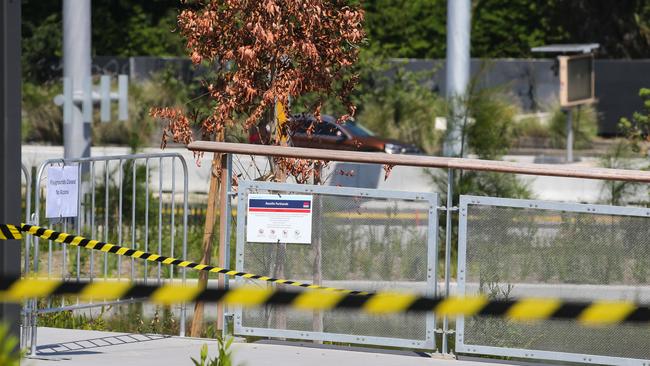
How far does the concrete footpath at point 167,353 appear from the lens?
8688mm

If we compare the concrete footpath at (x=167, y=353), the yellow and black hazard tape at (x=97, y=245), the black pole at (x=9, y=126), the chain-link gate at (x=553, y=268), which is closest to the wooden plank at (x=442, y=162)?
the chain-link gate at (x=553, y=268)

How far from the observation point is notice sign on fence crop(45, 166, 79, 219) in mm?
9414

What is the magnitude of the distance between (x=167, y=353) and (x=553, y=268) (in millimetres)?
2666

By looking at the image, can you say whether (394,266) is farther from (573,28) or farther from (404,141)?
(573,28)

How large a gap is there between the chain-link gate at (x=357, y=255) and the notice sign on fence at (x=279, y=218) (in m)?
0.05

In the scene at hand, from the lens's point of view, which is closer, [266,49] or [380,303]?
[380,303]

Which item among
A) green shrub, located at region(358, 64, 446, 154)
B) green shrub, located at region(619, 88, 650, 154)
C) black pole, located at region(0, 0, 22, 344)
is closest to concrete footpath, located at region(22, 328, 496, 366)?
black pole, located at region(0, 0, 22, 344)

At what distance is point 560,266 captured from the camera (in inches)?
340

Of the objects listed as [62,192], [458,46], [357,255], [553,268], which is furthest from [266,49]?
[458,46]

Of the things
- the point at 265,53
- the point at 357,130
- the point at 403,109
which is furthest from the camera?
the point at 403,109

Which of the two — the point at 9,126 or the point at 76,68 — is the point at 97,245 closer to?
the point at 9,126

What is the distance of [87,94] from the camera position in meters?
19.2

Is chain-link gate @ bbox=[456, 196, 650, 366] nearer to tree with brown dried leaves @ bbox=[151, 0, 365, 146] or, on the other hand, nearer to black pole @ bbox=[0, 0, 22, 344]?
tree with brown dried leaves @ bbox=[151, 0, 365, 146]

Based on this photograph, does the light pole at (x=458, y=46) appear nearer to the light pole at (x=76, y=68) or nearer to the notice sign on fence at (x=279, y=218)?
the light pole at (x=76, y=68)
